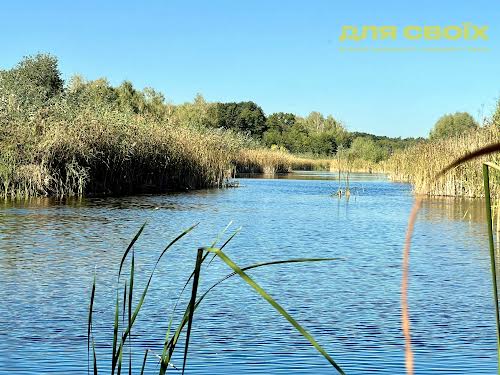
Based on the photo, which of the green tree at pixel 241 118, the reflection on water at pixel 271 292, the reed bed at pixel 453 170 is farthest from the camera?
the green tree at pixel 241 118

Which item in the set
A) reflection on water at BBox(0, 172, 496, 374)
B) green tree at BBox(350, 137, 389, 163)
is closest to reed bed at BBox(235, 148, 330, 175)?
green tree at BBox(350, 137, 389, 163)

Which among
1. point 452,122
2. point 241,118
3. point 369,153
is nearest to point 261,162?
point 369,153

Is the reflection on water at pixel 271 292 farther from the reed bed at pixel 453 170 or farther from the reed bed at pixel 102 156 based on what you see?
the reed bed at pixel 453 170

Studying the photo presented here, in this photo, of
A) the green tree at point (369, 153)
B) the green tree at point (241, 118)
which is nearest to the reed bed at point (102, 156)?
the green tree at point (369, 153)

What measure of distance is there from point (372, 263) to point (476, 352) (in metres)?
4.42

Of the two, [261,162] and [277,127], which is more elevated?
[277,127]

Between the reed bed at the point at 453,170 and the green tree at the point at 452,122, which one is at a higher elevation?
the green tree at the point at 452,122

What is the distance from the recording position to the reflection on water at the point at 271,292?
198 inches

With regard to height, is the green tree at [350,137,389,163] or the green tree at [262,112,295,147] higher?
the green tree at [262,112,295,147]

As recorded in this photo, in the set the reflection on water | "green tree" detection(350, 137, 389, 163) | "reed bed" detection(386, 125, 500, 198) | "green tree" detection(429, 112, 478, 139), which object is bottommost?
the reflection on water

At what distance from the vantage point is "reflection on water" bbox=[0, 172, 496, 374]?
5.04 metres

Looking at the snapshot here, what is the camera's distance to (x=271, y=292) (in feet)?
24.5

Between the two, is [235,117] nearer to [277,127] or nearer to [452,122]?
[277,127]

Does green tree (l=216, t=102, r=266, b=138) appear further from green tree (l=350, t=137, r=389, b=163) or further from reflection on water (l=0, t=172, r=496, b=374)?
reflection on water (l=0, t=172, r=496, b=374)
